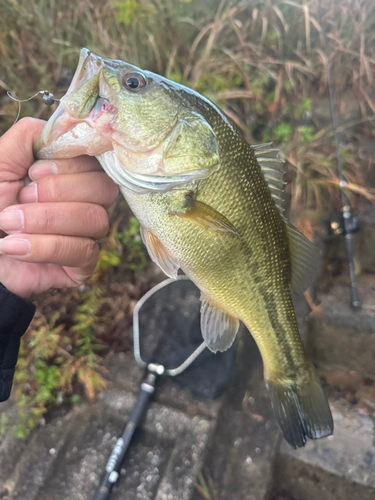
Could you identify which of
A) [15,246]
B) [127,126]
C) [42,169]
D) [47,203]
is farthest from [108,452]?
[127,126]

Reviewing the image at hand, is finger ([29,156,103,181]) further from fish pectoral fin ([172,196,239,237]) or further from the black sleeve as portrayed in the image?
the black sleeve

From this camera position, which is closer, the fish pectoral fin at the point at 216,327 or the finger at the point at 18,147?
the finger at the point at 18,147

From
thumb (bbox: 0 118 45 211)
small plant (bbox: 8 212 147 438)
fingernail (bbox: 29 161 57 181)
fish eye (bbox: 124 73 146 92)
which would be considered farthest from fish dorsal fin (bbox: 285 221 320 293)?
small plant (bbox: 8 212 147 438)

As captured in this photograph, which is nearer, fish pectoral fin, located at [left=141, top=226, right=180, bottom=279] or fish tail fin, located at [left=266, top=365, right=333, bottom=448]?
fish pectoral fin, located at [left=141, top=226, right=180, bottom=279]

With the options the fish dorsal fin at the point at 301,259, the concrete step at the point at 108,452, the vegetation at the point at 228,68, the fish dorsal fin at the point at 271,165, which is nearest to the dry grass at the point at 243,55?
the vegetation at the point at 228,68

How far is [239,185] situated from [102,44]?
2.24 m

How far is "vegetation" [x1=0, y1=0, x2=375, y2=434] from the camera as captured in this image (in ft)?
8.06

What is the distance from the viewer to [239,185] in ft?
3.89

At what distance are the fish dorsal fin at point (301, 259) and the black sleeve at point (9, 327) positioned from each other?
119cm

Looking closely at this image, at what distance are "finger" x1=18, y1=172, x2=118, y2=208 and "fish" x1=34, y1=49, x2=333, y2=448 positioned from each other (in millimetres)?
99

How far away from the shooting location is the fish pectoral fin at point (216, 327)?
57.1 inches

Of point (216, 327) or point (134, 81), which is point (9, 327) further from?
point (134, 81)

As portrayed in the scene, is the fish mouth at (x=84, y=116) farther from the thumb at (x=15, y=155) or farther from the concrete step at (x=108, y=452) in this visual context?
the concrete step at (x=108, y=452)

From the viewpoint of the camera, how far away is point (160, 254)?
50.6 inches
